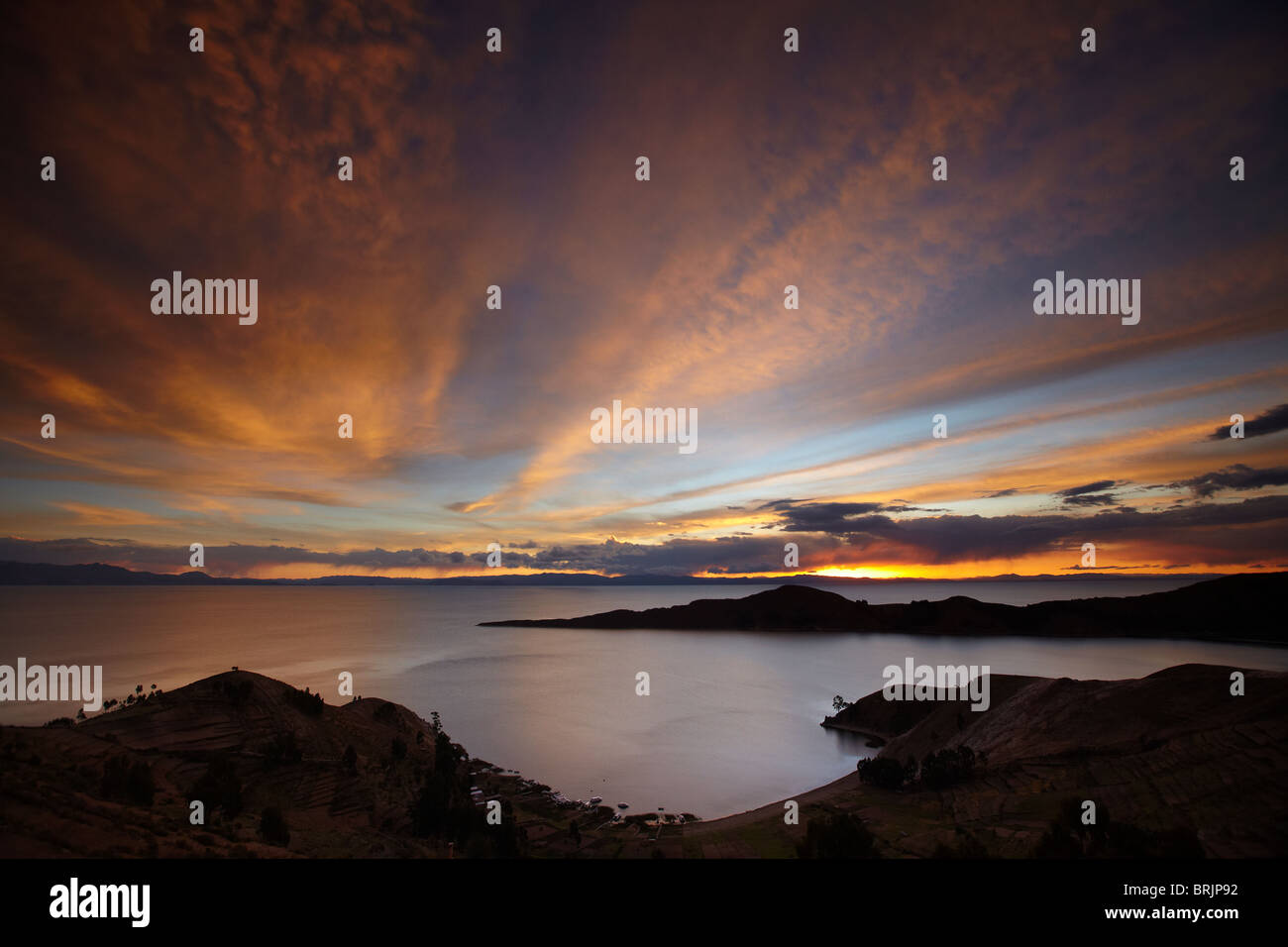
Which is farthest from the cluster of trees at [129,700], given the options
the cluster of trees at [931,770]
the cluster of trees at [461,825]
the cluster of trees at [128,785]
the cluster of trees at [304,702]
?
the cluster of trees at [931,770]

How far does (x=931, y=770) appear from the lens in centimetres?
3472

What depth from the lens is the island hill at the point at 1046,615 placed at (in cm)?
12044

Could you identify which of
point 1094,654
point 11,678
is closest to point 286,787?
point 11,678

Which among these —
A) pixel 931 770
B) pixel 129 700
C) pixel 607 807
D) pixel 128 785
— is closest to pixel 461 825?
pixel 128 785

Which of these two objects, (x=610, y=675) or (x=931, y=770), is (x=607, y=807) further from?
(x=610, y=675)

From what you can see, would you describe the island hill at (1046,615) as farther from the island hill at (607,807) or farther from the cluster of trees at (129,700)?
the cluster of trees at (129,700)

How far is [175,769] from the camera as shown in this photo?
1099 inches

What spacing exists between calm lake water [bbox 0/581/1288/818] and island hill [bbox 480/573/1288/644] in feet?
30.5

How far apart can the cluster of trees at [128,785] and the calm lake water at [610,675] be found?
102 ft

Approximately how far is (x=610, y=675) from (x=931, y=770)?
81173 mm

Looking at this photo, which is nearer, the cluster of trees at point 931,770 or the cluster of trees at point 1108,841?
the cluster of trees at point 1108,841

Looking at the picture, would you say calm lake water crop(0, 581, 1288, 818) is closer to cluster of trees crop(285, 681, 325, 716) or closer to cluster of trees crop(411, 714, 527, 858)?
cluster of trees crop(411, 714, 527, 858)
